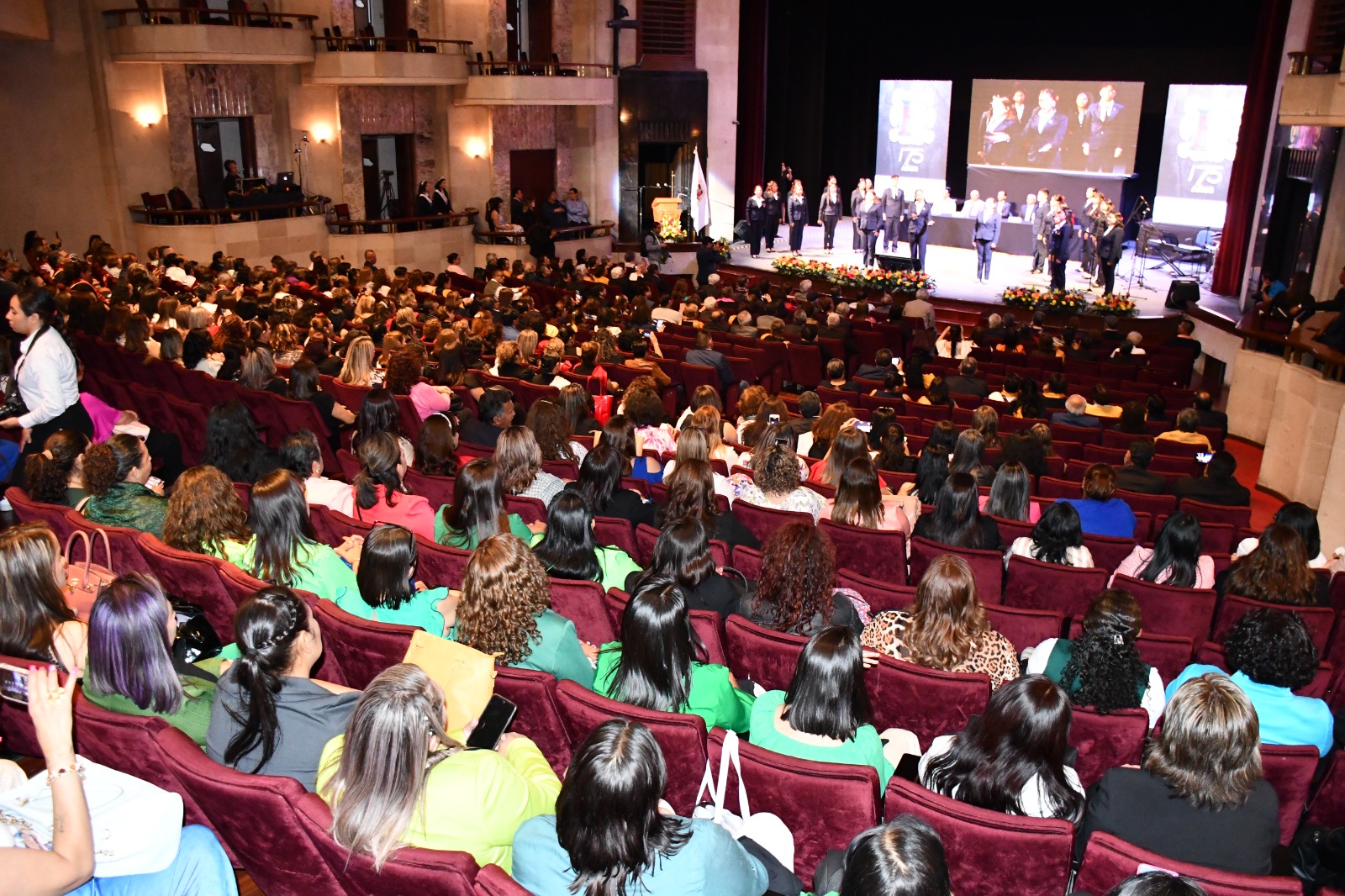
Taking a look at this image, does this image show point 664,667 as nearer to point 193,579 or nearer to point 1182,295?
point 193,579

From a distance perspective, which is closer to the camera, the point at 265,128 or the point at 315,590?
the point at 315,590

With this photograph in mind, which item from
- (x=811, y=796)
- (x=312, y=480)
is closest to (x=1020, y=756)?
(x=811, y=796)

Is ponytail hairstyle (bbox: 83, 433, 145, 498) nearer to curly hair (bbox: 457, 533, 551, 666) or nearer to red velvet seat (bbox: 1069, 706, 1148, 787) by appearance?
curly hair (bbox: 457, 533, 551, 666)

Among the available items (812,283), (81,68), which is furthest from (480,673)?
(81,68)

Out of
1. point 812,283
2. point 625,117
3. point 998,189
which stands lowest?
point 812,283

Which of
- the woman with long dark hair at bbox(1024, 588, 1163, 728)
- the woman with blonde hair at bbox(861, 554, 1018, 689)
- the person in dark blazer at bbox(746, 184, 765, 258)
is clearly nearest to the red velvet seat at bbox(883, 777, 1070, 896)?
the woman with long dark hair at bbox(1024, 588, 1163, 728)

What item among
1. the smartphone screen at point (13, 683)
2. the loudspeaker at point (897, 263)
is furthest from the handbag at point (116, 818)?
the loudspeaker at point (897, 263)

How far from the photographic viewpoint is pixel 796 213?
20.5m

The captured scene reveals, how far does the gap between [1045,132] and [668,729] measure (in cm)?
1923

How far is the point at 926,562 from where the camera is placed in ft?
17.0

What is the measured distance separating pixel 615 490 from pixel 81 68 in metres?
14.8

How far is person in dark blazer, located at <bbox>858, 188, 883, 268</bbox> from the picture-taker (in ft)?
60.7

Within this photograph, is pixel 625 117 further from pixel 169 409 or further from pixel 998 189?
pixel 169 409

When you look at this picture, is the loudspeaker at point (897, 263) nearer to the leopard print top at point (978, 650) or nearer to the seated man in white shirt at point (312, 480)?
the seated man in white shirt at point (312, 480)
